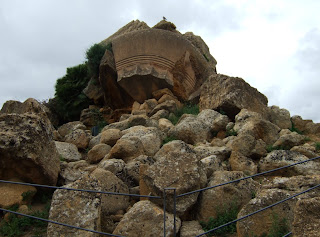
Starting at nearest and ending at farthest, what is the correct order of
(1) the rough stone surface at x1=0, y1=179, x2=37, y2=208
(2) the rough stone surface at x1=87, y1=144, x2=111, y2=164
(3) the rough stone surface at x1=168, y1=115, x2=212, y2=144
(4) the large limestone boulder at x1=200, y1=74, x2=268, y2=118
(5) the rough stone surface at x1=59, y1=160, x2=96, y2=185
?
(1) the rough stone surface at x1=0, y1=179, x2=37, y2=208 < (5) the rough stone surface at x1=59, y1=160, x2=96, y2=185 < (2) the rough stone surface at x1=87, y1=144, x2=111, y2=164 < (3) the rough stone surface at x1=168, y1=115, x2=212, y2=144 < (4) the large limestone boulder at x1=200, y1=74, x2=268, y2=118

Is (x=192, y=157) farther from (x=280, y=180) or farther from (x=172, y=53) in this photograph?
(x=172, y=53)

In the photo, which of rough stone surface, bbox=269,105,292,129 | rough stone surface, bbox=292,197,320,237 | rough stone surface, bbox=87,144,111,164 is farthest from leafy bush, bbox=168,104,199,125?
rough stone surface, bbox=292,197,320,237

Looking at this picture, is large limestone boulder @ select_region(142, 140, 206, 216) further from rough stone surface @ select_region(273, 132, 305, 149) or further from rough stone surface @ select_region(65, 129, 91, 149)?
rough stone surface @ select_region(65, 129, 91, 149)

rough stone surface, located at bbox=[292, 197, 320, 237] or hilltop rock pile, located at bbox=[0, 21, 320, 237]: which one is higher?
hilltop rock pile, located at bbox=[0, 21, 320, 237]

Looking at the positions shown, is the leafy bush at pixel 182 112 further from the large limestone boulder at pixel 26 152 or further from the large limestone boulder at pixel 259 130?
the large limestone boulder at pixel 26 152

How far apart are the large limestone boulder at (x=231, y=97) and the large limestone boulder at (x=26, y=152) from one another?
155 inches

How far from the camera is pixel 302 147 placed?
584 centimetres

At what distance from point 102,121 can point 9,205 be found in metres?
6.94

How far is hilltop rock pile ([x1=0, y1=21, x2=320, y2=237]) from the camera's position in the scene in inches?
149

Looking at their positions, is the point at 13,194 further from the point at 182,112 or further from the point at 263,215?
the point at 182,112

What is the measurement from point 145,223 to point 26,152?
1.94 metres

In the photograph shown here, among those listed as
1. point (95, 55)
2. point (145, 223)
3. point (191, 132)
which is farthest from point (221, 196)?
point (95, 55)

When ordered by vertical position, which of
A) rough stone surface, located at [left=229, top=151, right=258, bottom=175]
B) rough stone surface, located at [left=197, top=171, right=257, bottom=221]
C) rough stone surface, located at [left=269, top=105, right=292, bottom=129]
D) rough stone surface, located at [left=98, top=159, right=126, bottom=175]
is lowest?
rough stone surface, located at [left=197, top=171, right=257, bottom=221]

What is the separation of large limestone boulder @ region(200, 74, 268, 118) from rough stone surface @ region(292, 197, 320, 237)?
5.18m
